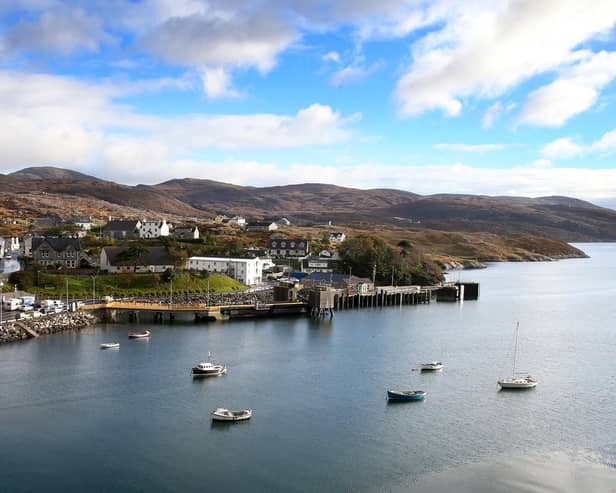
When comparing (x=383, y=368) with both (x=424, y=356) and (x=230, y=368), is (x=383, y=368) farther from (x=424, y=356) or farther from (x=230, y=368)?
A: (x=230, y=368)

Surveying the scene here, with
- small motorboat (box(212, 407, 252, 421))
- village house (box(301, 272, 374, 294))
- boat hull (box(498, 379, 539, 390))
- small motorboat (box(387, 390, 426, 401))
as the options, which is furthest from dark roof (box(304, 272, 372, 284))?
small motorboat (box(212, 407, 252, 421))

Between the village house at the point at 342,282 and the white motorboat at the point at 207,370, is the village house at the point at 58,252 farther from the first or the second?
the white motorboat at the point at 207,370

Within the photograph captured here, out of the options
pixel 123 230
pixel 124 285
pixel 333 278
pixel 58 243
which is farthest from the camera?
pixel 123 230

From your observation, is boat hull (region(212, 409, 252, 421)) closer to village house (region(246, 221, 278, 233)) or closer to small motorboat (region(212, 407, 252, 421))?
small motorboat (region(212, 407, 252, 421))

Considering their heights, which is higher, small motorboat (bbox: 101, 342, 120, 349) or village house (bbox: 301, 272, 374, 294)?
village house (bbox: 301, 272, 374, 294)

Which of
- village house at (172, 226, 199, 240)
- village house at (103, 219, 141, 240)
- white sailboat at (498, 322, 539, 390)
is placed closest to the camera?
white sailboat at (498, 322, 539, 390)

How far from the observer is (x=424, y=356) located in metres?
42.0

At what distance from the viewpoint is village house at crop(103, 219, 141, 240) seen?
86688 millimetres

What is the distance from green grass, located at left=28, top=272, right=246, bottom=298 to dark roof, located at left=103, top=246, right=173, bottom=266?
2134 millimetres

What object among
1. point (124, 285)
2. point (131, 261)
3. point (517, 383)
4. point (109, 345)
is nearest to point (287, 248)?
point (131, 261)

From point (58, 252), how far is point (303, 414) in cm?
4428

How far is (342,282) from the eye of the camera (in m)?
68.7

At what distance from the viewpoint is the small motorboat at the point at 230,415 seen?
27.5 meters

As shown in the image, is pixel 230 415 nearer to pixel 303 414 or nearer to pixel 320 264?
pixel 303 414
